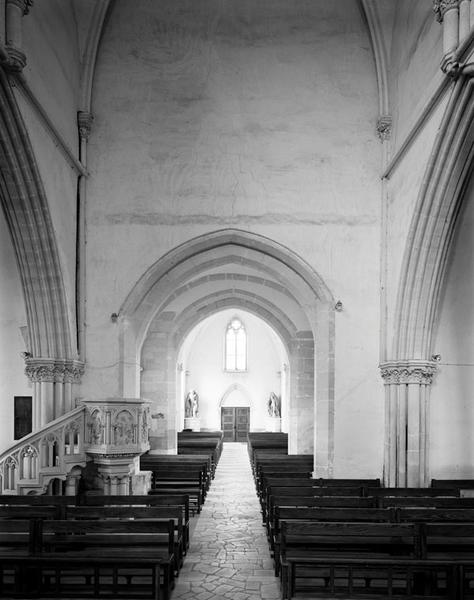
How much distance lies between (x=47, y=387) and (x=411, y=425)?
6635mm

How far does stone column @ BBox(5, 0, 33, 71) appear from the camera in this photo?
8.56 meters

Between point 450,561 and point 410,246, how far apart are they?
631 centimetres

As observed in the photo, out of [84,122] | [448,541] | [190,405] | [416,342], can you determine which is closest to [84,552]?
[448,541]

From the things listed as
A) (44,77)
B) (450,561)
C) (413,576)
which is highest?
(44,77)

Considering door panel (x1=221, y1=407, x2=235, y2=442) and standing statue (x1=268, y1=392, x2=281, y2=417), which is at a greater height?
standing statue (x1=268, y1=392, x2=281, y2=417)

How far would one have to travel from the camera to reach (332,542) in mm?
6191

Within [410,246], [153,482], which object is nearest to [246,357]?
[153,482]

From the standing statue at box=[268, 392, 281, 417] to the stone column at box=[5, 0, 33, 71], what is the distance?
71.8 ft

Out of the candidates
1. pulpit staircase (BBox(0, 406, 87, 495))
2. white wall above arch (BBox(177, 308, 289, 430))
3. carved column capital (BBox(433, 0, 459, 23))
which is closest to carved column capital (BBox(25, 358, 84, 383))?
pulpit staircase (BBox(0, 406, 87, 495))

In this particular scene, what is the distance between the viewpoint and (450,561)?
18.7 feet

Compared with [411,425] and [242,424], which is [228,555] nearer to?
[411,425]

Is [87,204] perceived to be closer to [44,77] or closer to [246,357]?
Answer: [44,77]

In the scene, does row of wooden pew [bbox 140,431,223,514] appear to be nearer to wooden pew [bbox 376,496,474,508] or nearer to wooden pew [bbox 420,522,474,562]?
wooden pew [bbox 376,496,474,508]

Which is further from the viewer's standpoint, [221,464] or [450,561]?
[221,464]
